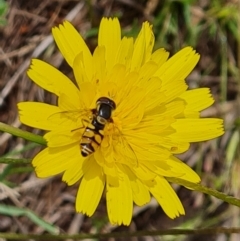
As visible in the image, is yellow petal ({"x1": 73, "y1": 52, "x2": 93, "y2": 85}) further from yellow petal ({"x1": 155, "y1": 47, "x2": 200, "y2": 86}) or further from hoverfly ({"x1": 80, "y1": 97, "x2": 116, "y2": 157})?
yellow petal ({"x1": 155, "y1": 47, "x2": 200, "y2": 86})

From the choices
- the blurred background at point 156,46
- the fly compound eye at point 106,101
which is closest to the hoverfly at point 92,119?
the fly compound eye at point 106,101

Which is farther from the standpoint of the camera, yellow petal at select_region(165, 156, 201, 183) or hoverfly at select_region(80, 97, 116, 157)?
yellow petal at select_region(165, 156, 201, 183)

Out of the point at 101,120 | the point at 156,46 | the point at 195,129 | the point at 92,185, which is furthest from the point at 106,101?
the point at 156,46

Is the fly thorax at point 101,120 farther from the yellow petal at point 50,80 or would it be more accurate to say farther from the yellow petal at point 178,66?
the yellow petal at point 178,66

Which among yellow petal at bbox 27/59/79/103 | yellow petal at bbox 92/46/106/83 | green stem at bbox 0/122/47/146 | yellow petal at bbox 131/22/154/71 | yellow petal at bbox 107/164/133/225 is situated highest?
yellow petal at bbox 131/22/154/71

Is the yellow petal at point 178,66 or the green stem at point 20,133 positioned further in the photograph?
the yellow petal at point 178,66

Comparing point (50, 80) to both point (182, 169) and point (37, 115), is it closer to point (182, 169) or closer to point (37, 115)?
point (37, 115)

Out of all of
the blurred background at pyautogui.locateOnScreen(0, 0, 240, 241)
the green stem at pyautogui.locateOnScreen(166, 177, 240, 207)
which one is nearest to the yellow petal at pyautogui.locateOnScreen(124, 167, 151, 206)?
the green stem at pyautogui.locateOnScreen(166, 177, 240, 207)
